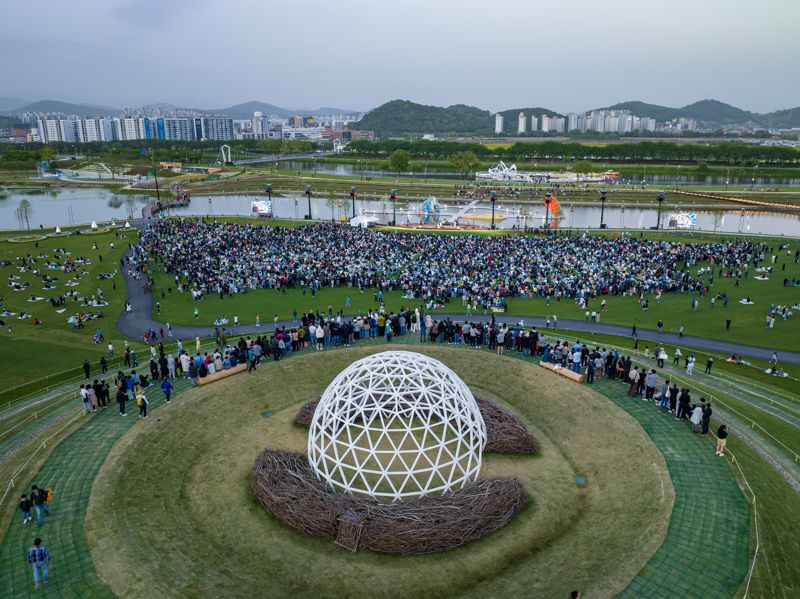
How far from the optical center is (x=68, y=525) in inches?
529

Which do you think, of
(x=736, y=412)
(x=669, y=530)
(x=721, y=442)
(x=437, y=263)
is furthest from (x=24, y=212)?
(x=669, y=530)

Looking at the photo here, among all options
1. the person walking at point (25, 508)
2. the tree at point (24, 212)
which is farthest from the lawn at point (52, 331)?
the tree at point (24, 212)

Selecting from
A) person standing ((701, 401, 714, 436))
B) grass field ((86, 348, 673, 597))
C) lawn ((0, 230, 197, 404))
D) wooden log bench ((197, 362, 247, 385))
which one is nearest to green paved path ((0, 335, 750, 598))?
grass field ((86, 348, 673, 597))

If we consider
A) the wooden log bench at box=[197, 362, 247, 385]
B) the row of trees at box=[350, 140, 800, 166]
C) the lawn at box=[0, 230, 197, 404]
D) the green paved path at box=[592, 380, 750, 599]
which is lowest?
the lawn at box=[0, 230, 197, 404]

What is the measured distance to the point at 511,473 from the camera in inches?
656

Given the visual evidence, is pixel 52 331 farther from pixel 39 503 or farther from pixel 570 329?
pixel 570 329

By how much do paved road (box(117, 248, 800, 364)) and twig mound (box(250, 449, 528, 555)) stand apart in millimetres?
18926

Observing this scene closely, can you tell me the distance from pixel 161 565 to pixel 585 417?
1444cm

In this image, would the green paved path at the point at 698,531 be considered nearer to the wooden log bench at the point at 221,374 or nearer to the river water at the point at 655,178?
the wooden log bench at the point at 221,374

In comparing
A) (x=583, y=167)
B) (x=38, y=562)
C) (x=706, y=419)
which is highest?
(x=583, y=167)

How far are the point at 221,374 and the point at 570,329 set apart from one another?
21248 millimetres

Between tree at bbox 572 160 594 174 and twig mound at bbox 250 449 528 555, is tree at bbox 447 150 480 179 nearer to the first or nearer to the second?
tree at bbox 572 160 594 174

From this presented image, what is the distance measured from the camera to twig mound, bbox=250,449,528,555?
43.5 feet

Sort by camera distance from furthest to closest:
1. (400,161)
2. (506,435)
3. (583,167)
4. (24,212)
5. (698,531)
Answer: (400,161) < (583,167) < (24,212) < (506,435) < (698,531)
